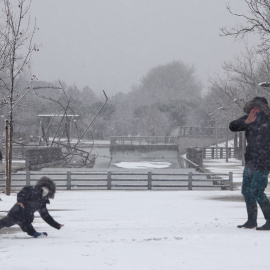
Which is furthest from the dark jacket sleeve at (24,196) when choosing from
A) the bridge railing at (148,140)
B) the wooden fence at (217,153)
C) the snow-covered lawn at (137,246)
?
the bridge railing at (148,140)

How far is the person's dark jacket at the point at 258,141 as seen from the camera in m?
7.54

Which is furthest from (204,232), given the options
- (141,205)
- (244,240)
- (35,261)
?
(141,205)

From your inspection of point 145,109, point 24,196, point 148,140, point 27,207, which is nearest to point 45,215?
point 27,207

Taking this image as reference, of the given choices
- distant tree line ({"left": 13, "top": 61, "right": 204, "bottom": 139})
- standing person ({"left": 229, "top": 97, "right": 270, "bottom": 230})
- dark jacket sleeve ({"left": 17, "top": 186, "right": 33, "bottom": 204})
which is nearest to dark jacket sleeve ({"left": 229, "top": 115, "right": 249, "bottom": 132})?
standing person ({"left": 229, "top": 97, "right": 270, "bottom": 230})

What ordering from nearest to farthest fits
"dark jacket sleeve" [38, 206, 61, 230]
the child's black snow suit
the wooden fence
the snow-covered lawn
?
1. the snow-covered lawn
2. the child's black snow suit
3. "dark jacket sleeve" [38, 206, 61, 230]
4. the wooden fence

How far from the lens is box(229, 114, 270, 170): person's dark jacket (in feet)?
24.7

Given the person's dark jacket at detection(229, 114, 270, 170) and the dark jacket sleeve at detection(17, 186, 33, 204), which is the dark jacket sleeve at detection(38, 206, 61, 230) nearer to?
the dark jacket sleeve at detection(17, 186, 33, 204)

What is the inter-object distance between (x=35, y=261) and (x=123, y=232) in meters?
2.46

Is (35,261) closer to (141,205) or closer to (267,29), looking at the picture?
(141,205)

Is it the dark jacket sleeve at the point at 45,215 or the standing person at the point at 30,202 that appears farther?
the dark jacket sleeve at the point at 45,215

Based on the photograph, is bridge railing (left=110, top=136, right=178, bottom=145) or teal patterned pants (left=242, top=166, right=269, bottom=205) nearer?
teal patterned pants (left=242, top=166, right=269, bottom=205)

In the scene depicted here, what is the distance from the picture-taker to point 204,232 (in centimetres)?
754

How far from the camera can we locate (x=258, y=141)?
7562 mm

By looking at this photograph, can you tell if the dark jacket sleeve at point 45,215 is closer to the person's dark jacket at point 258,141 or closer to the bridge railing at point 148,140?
the person's dark jacket at point 258,141
